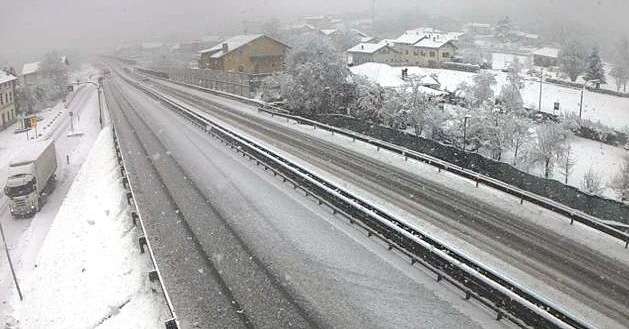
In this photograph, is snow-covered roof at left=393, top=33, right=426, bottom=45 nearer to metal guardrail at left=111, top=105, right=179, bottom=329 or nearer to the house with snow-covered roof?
the house with snow-covered roof

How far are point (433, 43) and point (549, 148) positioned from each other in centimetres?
6906

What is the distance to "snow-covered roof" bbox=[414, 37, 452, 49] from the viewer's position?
106 m

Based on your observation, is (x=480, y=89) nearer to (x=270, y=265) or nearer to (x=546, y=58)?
(x=546, y=58)

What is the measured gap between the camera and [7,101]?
7062cm

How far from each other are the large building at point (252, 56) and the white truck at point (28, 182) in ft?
153

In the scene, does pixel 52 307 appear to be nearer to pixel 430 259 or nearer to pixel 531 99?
pixel 430 259

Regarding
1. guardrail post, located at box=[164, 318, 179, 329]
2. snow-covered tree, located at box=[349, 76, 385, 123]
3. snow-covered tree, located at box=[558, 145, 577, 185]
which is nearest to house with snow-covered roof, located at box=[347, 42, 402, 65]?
snow-covered tree, located at box=[349, 76, 385, 123]

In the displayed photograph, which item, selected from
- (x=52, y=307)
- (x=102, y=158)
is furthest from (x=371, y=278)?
(x=102, y=158)

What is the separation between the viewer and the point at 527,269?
1678 centimetres

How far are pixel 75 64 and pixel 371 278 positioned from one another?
189 meters

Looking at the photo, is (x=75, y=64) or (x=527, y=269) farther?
(x=75, y=64)

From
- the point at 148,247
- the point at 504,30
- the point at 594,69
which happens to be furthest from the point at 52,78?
the point at 504,30

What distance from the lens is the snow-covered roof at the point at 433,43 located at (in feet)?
348

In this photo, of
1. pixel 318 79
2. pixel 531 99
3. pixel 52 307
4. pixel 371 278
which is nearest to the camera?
pixel 371 278
